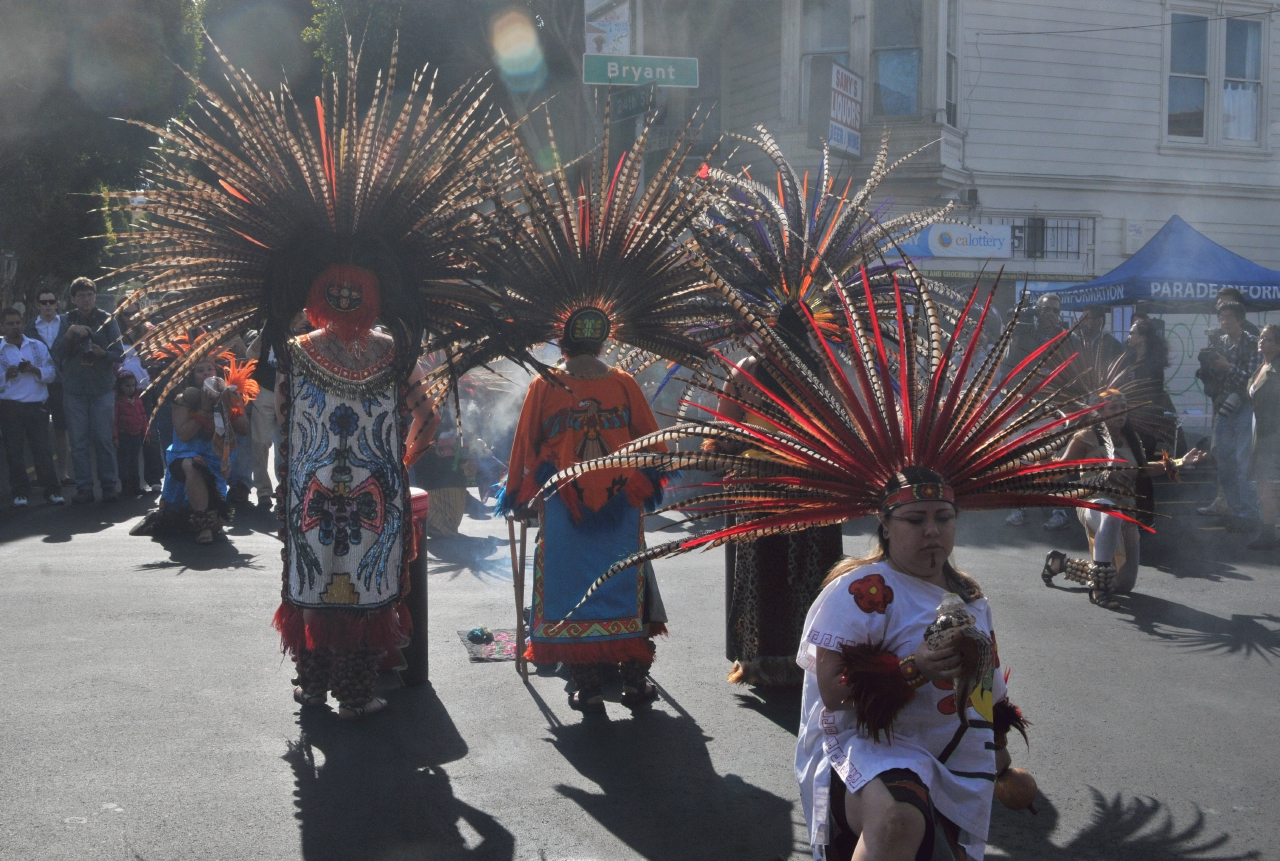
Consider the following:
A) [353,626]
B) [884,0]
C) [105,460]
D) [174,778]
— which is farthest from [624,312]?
[884,0]

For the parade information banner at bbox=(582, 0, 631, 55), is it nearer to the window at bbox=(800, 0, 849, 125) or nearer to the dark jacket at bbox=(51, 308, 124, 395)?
the window at bbox=(800, 0, 849, 125)

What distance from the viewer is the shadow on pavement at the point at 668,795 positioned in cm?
414

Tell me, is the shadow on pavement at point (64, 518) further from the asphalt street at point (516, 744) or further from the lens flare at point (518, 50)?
the lens flare at point (518, 50)

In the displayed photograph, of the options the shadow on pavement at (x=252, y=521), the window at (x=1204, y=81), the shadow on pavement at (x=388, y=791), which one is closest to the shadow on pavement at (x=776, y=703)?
the shadow on pavement at (x=388, y=791)

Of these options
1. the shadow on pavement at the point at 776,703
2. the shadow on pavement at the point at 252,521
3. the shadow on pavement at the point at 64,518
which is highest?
the shadow on pavement at the point at 776,703

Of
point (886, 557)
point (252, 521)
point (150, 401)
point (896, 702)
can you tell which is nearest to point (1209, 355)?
point (252, 521)

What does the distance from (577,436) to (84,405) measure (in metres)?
8.18

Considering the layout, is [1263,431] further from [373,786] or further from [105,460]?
[105,460]

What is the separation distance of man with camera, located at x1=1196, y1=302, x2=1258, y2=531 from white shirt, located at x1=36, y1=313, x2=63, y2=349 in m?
10.8

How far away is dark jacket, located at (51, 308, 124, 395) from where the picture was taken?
11.6 m

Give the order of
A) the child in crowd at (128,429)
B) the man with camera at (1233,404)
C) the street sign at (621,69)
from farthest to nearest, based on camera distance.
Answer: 1. the street sign at (621,69)
2. the child in crowd at (128,429)
3. the man with camera at (1233,404)

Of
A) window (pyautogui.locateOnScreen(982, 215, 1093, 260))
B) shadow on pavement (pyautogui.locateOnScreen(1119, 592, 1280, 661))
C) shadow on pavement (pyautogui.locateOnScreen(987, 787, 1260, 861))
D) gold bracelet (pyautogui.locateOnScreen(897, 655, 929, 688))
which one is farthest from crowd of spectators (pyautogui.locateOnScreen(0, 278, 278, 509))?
window (pyautogui.locateOnScreen(982, 215, 1093, 260))

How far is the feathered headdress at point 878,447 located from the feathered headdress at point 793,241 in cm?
221

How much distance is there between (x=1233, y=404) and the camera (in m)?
10.9
